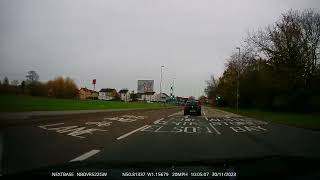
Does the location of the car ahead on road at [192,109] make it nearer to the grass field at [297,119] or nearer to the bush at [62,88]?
the grass field at [297,119]

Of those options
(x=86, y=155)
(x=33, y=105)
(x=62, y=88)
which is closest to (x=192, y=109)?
(x=33, y=105)

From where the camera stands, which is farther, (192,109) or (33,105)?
(33,105)

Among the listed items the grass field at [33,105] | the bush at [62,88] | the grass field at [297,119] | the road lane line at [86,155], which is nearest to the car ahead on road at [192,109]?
the grass field at [297,119]

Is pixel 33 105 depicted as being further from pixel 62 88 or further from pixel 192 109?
pixel 62 88

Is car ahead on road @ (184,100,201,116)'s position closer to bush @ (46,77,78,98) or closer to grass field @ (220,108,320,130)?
grass field @ (220,108,320,130)

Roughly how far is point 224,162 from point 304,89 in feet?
162

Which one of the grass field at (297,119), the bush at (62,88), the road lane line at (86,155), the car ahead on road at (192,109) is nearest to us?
the road lane line at (86,155)

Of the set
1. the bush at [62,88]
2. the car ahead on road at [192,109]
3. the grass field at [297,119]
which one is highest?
the bush at [62,88]

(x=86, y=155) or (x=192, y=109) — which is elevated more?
(x=192, y=109)

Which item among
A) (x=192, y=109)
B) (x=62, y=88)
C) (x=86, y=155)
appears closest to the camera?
(x=86, y=155)

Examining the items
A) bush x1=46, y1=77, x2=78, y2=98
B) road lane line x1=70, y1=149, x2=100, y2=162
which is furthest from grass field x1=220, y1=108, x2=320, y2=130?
bush x1=46, y1=77, x2=78, y2=98

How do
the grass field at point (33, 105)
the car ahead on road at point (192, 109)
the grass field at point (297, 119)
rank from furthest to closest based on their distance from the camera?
the car ahead on road at point (192, 109) < the grass field at point (33, 105) < the grass field at point (297, 119)

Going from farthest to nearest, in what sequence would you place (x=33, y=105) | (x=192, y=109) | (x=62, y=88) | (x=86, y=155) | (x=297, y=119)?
(x=62, y=88) < (x=33, y=105) < (x=192, y=109) < (x=297, y=119) < (x=86, y=155)

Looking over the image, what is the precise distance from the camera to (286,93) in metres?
54.9
